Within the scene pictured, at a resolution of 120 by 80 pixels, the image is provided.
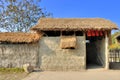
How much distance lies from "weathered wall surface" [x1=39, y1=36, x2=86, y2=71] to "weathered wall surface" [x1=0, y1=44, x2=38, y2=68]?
634 millimetres

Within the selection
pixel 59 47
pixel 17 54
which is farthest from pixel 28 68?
pixel 59 47

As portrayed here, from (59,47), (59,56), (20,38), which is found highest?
(20,38)

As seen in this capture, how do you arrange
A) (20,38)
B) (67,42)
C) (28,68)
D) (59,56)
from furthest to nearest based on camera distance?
(20,38)
(59,56)
(67,42)
(28,68)

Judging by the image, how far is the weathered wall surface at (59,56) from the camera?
1595 centimetres

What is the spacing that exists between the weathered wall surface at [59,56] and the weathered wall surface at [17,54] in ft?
2.08

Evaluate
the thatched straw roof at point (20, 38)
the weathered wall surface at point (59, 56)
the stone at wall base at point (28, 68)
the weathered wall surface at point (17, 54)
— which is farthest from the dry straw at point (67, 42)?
the stone at wall base at point (28, 68)

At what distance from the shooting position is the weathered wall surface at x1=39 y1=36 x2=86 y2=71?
52.3 ft

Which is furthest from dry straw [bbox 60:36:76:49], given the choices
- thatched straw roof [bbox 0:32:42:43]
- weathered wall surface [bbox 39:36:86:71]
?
thatched straw roof [bbox 0:32:42:43]

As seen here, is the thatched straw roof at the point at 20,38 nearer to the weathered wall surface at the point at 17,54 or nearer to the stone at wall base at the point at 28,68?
the weathered wall surface at the point at 17,54

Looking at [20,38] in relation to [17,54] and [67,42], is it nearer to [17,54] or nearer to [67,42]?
[17,54]

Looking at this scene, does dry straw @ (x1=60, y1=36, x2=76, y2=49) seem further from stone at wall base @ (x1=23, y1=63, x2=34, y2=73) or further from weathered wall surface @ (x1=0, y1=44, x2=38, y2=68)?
stone at wall base @ (x1=23, y1=63, x2=34, y2=73)

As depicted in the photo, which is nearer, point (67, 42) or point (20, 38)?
point (67, 42)

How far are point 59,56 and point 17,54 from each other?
10.9ft

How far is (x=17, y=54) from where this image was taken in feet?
53.3
